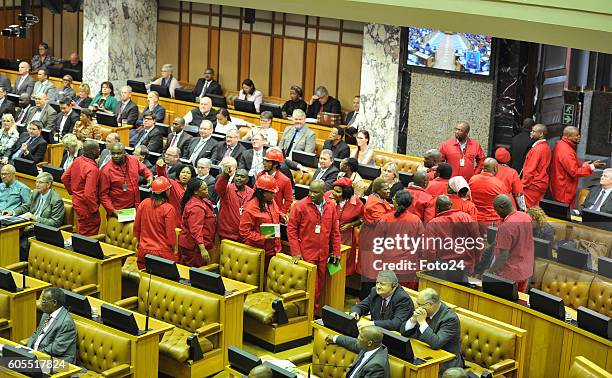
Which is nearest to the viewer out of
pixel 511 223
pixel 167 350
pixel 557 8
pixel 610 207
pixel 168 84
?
pixel 557 8

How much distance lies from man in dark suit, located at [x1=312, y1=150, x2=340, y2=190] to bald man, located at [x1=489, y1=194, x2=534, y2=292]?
2902mm

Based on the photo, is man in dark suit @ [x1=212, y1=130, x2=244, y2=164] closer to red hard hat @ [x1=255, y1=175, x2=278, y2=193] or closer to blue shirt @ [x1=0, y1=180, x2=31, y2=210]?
blue shirt @ [x1=0, y1=180, x2=31, y2=210]

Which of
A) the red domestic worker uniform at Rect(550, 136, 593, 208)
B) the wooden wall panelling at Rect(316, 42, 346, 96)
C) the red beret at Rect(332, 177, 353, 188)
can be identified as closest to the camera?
the red beret at Rect(332, 177, 353, 188)

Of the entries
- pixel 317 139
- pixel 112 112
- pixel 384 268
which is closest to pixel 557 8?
pixel 384 268

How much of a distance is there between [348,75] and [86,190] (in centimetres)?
717

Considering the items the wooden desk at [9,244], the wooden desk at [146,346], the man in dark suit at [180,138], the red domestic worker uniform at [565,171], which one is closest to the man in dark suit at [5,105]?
the man in dark suit at [180,138]

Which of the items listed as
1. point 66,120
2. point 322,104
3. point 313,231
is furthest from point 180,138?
point 313,231

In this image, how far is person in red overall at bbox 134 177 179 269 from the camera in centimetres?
1009

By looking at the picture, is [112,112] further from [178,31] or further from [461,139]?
[461,139]

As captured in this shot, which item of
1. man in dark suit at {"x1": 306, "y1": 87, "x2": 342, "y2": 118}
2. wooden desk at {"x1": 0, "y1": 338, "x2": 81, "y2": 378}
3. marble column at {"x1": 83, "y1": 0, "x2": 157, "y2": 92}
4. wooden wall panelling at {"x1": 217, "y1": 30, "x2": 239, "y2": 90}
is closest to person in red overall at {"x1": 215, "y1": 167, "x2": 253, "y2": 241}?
wooden desk at {"x1": 0, "y1": 338, "x2": 81, "y2": 378}

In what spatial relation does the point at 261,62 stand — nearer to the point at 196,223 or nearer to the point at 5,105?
the point at 5,105

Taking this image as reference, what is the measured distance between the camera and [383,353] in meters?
7.65

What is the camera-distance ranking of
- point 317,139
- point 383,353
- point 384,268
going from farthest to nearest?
point 317,139 < point 384,268 < point 383,353

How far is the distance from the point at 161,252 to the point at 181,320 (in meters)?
1.06
